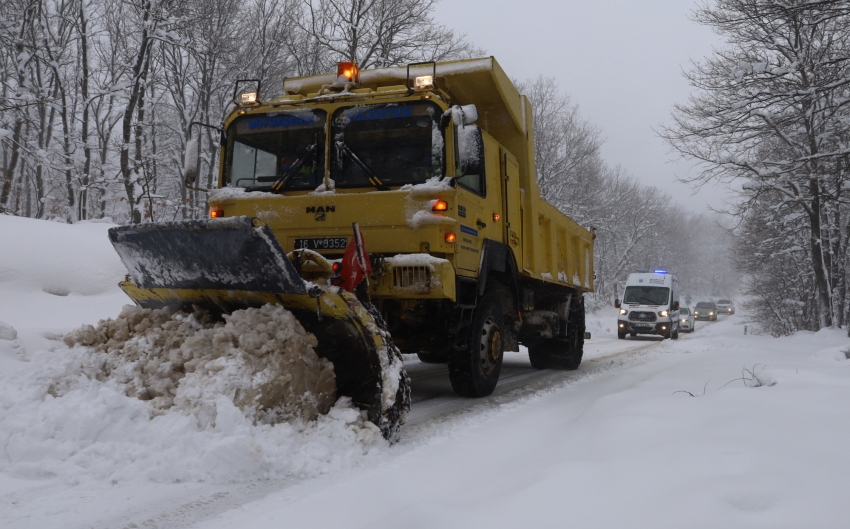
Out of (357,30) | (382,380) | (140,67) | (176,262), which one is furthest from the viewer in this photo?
(357,30)

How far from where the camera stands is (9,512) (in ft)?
8.89

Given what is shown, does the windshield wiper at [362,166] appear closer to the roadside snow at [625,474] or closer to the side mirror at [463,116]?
the side mirror at [463,116]

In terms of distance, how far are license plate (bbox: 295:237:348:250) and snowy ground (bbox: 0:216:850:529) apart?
1.63 m

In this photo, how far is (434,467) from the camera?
3709 mm

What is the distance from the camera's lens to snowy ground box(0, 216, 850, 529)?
270 centimetres

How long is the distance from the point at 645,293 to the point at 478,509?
22.8m

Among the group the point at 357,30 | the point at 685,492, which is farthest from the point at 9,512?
the point at 357,30

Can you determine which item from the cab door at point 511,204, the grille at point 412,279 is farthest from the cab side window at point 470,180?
the grille at point 412,279

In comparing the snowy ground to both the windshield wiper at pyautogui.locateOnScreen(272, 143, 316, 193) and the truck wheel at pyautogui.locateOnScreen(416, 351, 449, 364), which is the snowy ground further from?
the windshield wiper at pyautogui.locateOnScreen(272, 143, 316, 193)

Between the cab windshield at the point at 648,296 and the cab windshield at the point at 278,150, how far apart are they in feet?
66.7

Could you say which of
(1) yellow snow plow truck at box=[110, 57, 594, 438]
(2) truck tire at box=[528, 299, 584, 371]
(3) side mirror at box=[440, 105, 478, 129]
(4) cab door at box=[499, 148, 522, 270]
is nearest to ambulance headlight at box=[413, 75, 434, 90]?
(1) yellow snow plow truck at box=[110, 57, 594, 438]

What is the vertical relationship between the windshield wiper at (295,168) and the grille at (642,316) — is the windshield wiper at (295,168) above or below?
above

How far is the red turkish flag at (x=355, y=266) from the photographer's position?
14.5ft

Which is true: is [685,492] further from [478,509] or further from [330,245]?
[330,245]
